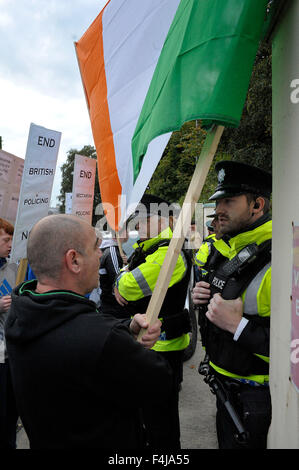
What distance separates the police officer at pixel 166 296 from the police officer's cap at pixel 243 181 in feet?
2.69

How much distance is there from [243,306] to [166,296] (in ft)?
3.16

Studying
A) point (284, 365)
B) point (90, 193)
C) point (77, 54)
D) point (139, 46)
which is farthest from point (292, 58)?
point (90, 193)

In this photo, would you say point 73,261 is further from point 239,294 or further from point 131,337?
point 239,294

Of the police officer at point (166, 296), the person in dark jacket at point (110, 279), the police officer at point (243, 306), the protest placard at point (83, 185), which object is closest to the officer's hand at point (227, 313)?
the police officer at point (243, 306)

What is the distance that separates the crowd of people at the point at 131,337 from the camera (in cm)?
116

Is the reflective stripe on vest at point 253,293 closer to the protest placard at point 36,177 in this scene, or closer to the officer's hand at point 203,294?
the officer's hand at point 203,294

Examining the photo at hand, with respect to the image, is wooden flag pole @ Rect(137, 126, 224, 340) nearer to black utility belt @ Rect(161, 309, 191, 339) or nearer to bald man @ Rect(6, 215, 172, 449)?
bald man @ Rect(6, 215, 172, 449)

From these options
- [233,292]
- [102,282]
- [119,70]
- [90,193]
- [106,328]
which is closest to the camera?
[106,328]

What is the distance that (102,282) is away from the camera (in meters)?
4.19

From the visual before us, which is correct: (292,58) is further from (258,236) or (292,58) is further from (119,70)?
(119,70)

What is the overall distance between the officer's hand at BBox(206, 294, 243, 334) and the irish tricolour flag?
71 cm

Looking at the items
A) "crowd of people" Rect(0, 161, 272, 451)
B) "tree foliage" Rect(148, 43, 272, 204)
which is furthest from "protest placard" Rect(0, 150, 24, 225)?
"tree foliage" Rect(148, 43, 272, 204)

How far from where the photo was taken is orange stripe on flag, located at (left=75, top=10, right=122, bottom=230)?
198 cm

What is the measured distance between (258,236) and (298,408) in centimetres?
94
